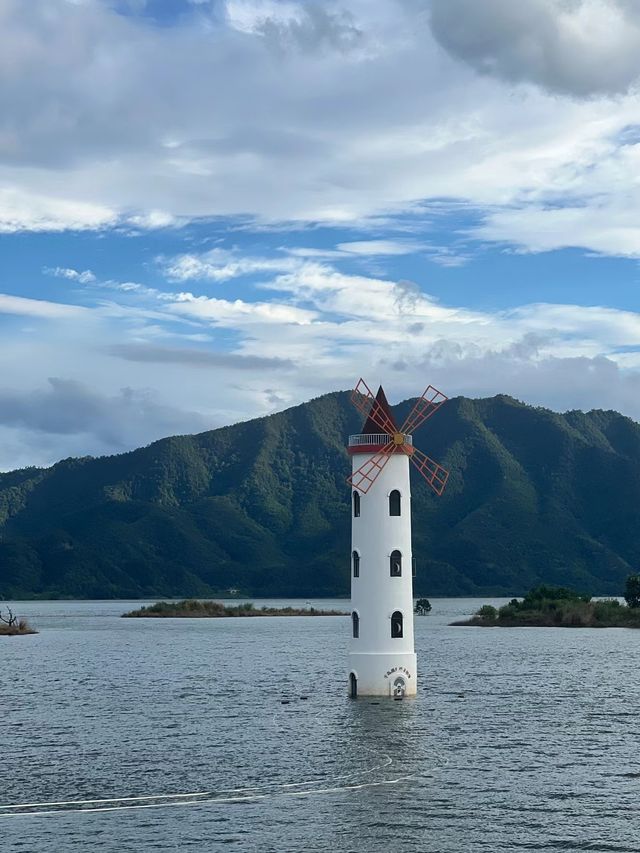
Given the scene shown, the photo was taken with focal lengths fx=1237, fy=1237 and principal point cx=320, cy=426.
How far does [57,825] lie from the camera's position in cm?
4388

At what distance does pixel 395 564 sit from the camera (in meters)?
71.0

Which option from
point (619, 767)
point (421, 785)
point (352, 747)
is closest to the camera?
point (421, 785)

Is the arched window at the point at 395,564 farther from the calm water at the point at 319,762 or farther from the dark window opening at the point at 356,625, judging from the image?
the calm water at the point at 319,762

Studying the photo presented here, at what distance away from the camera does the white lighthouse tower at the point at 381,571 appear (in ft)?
232

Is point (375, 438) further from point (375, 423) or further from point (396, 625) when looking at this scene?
point (396, 625)

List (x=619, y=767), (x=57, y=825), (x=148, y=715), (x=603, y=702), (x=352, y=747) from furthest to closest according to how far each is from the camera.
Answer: (x=603, y=702) → (x=148, y=715) → (x=352, y=747) → (x=619, y=767) → (x=57, y=825)

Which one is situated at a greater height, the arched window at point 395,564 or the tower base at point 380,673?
the arched window at point 395,564

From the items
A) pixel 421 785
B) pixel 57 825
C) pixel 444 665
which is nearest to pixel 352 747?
pixel 421 785

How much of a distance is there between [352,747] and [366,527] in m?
15.1

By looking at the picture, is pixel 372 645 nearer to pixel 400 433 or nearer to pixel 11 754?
pixel 400 433

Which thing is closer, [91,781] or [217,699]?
[91,781]

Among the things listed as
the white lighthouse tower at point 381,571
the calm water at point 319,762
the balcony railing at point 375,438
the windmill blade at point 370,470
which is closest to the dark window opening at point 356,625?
the white lighthouse tower at point 381,571

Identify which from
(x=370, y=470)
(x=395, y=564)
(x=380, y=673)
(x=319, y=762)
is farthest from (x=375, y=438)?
(x=319, y=762)

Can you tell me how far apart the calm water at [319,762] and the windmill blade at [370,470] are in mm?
12764
